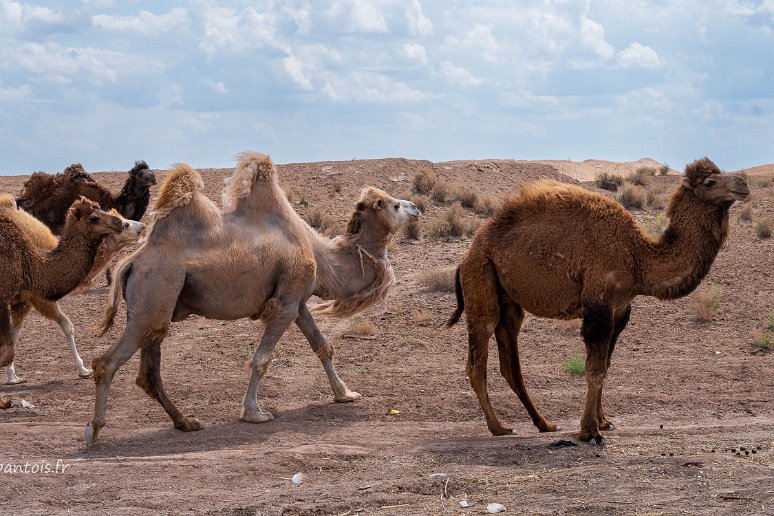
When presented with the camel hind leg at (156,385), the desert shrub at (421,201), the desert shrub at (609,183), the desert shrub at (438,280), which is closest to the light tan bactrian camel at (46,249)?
the camel hind leg at (156,385)

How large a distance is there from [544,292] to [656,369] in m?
3.84

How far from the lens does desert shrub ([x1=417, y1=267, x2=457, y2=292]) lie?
16.7m

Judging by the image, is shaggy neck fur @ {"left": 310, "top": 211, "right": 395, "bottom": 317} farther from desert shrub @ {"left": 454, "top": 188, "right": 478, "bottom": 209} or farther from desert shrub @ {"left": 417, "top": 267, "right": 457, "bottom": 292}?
desert shrub @ {"left": 454, "top": 188, "right": 478, "bottom": 209}

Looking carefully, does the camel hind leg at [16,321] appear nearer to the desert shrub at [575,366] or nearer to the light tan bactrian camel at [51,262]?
the light tan bactrian camel at [51,262]

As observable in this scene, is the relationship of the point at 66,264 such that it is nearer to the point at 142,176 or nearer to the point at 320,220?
the point at 142,176

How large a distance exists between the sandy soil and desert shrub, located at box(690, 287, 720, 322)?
226mm

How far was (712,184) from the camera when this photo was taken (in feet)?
29.2

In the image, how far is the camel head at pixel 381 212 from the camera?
11500 millimetres

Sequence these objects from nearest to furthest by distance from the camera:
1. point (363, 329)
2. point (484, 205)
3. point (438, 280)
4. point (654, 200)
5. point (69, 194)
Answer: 1. point (363, 329)
2. point (438, 280)
3. point (69, 194)
4. point (484, 205)
5. point (654, 200)

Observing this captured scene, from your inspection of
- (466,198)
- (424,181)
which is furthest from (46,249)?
(424,181)

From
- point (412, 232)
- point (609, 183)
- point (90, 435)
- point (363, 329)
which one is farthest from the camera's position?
point (609, 183)

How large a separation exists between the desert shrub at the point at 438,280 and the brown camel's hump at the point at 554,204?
693 cm

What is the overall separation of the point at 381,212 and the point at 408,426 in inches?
103

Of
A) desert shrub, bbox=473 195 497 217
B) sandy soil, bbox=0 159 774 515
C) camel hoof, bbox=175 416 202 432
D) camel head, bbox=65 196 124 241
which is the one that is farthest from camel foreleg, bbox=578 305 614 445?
desert shrub, bbox=473 195 497 217
